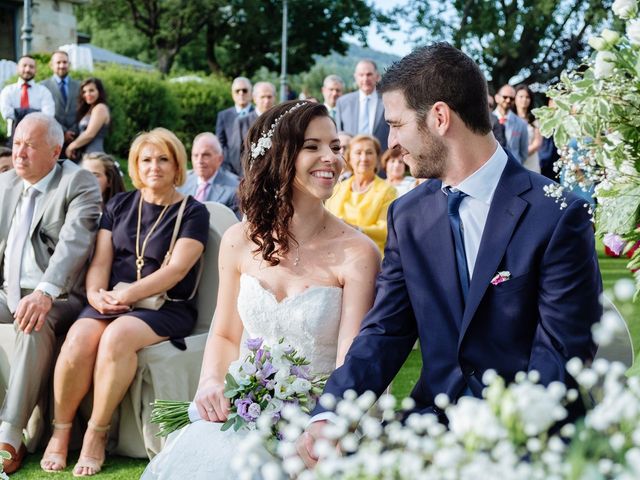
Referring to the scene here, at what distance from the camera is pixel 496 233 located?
2914mm

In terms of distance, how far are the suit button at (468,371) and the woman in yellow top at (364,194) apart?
459 centimetres

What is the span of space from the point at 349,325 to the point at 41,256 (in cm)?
274

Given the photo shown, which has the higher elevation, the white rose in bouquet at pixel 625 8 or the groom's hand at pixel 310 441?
the white rose in bouquet at pixel 625 8

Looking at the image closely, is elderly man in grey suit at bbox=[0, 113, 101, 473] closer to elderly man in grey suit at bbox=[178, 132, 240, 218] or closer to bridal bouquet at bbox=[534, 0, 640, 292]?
elderly man in grey suit at bbox=[178, 132, 240, 218]

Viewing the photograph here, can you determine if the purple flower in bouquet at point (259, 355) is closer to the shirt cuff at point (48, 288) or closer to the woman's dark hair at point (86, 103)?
the shirt cuff at point (48, 288)

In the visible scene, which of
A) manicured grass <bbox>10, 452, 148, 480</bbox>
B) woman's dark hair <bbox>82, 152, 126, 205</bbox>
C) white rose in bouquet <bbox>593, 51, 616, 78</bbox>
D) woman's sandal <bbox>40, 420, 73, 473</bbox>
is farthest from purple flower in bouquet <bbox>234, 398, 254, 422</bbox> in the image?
woman's dark hair <bbox>82, 152, 126, 205</bbox>

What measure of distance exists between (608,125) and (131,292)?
3.60 m

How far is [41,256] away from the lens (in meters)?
5.62

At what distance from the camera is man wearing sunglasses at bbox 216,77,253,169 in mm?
11125

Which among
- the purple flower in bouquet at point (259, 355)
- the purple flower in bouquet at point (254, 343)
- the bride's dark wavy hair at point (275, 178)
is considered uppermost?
the bride's dark wavy hair at point (275, 178)

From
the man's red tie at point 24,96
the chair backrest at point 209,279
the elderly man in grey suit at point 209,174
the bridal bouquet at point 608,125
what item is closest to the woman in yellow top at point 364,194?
the elderly man in grey suit at point 209,174

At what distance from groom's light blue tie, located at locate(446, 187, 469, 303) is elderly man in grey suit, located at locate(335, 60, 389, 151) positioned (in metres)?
7.13

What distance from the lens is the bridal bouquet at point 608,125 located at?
7.48ft

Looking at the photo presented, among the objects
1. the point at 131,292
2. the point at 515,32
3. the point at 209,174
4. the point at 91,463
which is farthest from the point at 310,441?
the point at 515,32
